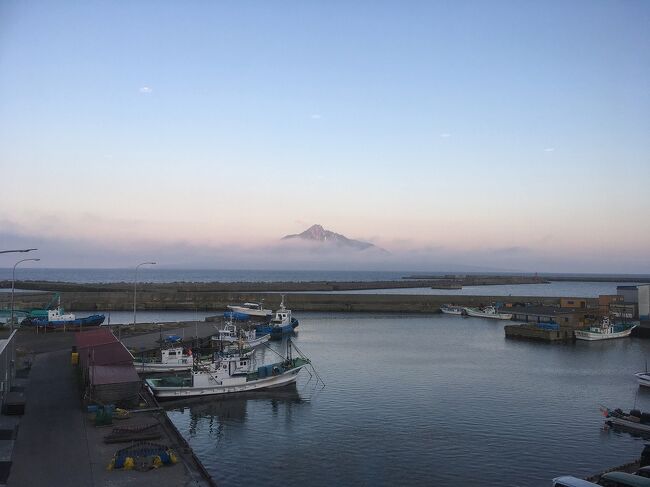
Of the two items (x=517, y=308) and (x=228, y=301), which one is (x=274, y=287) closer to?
(x=228, y=301)

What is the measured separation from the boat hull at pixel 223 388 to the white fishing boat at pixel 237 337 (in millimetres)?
11427

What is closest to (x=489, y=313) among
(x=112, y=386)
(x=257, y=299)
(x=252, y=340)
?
(x=257, y=299)

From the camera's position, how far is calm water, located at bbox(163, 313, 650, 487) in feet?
69.5

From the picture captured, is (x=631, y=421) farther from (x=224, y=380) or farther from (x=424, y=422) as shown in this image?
(x=224, y=380)

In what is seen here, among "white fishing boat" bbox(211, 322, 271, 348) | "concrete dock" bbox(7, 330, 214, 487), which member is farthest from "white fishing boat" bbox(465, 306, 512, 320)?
"concrete dock" bbox(7, 330, 214, 487)

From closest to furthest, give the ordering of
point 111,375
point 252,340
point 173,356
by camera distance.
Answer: point 111,375 → point 173,356 → point 252,340

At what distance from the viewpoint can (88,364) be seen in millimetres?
28047

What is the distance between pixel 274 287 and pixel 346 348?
90233mm

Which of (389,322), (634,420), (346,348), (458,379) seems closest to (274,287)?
(389,322)

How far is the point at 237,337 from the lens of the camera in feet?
161

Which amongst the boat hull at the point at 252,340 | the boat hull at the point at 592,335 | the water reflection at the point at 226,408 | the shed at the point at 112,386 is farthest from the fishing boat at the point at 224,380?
the boat hull at the point at 592,335

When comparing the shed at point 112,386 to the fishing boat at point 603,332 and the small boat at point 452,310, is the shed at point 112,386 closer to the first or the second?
the fishing boat at point 603,332

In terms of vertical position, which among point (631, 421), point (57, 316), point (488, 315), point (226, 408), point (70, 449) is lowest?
point (226, 408)

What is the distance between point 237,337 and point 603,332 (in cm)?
4006
